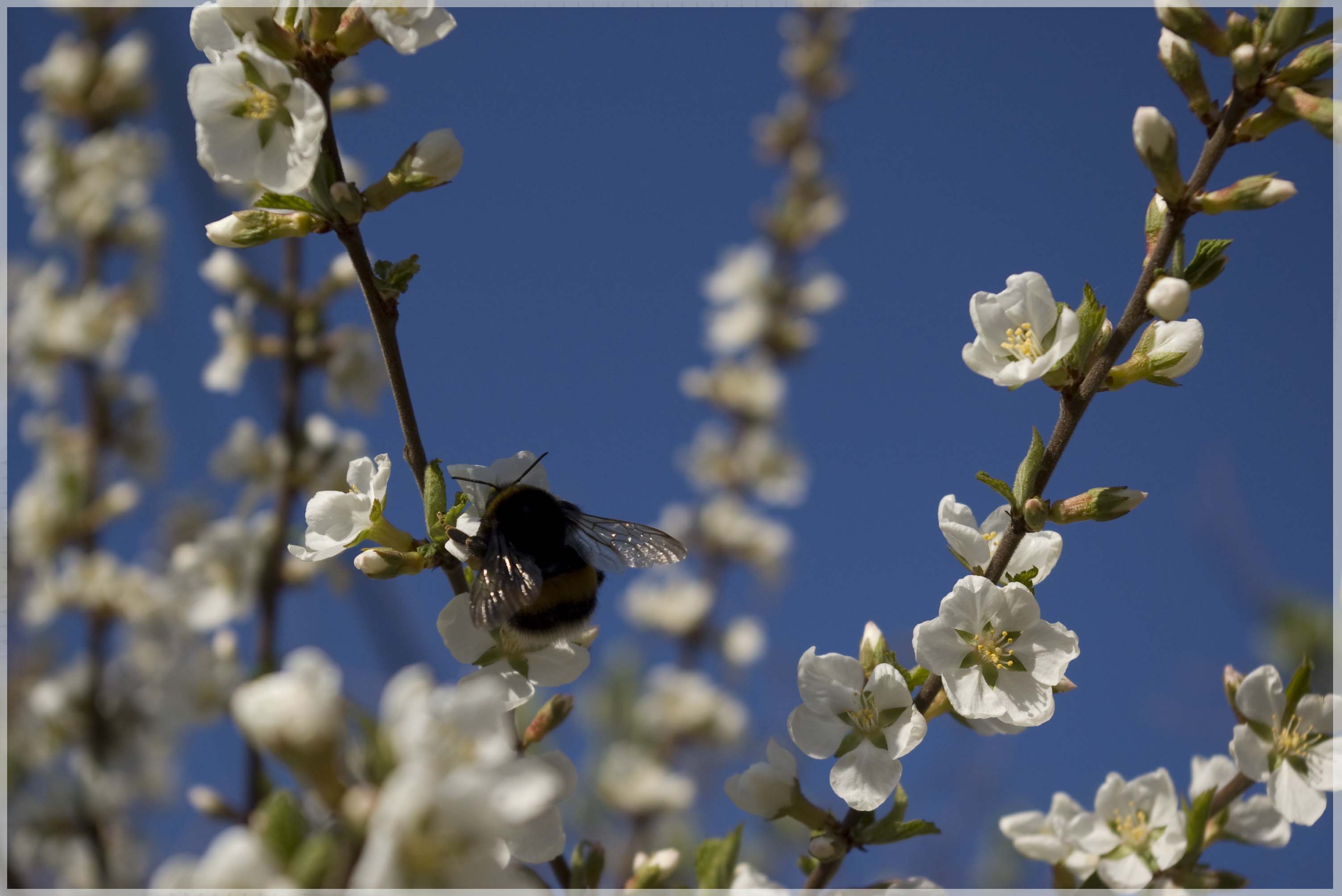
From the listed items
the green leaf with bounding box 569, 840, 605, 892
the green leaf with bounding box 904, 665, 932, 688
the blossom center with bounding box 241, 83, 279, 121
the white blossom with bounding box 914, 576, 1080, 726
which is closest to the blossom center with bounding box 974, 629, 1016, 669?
the white blossom with bounding box 914, 576, 1080, 726

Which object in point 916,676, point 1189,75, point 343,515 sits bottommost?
point 916,676

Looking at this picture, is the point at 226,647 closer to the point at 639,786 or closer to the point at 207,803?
the point at 207,803

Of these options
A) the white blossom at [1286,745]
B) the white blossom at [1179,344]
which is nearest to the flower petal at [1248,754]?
the white blossom at [1286,745]

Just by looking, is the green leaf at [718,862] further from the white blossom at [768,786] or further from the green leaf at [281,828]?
the green leaf at [281,828]

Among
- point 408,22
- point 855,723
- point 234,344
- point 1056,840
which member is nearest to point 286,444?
point 234,344

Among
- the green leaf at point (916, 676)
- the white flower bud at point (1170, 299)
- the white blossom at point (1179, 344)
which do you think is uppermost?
the white flower bud at point (1170, 299)

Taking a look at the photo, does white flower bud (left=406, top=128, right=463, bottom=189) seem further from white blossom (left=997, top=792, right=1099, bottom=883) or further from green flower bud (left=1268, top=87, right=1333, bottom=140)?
white blossom (left=997, top=792, right=1099, bottom=883)
